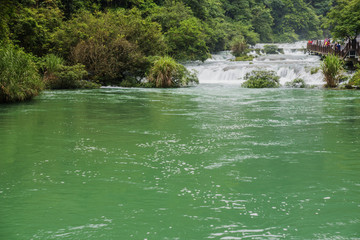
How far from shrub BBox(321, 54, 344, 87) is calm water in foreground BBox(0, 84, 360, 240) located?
47.4 feet

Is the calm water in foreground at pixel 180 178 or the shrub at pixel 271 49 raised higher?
the shrub at pixel 271 49

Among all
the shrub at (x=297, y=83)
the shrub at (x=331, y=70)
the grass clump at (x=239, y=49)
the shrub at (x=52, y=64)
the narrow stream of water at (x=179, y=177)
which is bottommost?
the narrow stream of water at (x=179, y=177)

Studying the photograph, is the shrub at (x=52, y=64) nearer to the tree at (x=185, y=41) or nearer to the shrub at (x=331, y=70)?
the tree at (x=185, y=41)

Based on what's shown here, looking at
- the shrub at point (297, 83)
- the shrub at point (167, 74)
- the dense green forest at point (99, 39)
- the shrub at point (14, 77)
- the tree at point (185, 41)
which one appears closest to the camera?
the shrub at point (14, 77)

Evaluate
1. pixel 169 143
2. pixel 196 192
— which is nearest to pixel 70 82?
pixel 169 143

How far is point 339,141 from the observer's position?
33.8ft

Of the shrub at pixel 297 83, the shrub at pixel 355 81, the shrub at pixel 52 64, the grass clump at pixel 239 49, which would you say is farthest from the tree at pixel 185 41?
the shrub at pixel 355 81

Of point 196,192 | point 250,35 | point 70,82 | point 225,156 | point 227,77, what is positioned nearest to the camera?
point 196,192

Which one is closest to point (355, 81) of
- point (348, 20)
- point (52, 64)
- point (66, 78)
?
point (348, 20)

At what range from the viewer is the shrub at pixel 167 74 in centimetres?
2956

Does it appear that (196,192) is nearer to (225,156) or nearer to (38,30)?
(225,156)

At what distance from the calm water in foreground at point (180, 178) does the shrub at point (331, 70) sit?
14434mm

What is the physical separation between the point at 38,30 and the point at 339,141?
80.2ft

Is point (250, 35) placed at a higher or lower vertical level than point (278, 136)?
higher
